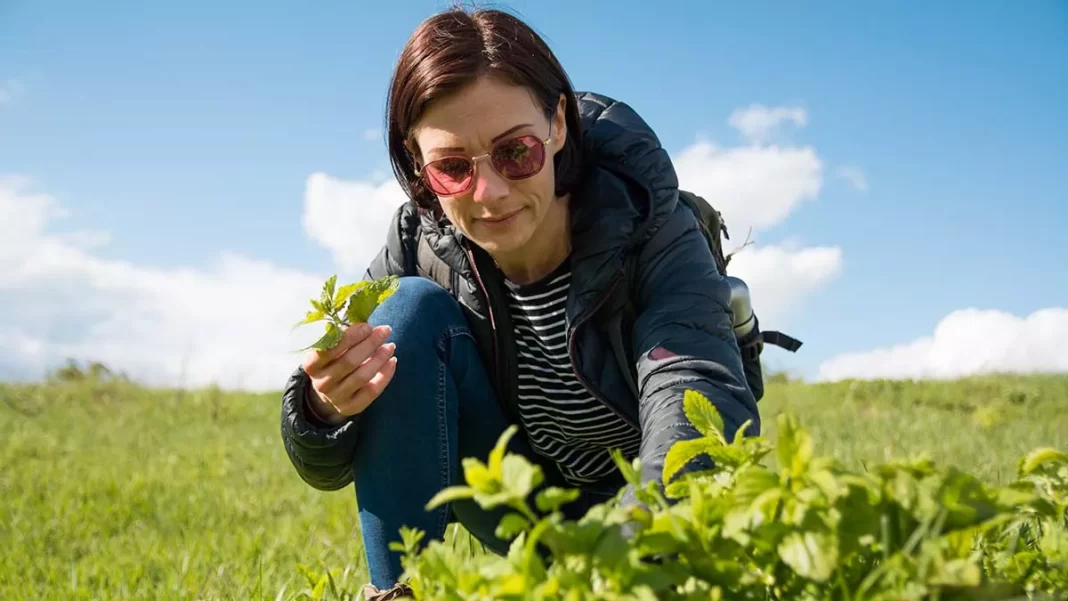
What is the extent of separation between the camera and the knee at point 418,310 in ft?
7.56

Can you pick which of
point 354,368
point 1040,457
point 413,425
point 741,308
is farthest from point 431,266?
point 1040,457

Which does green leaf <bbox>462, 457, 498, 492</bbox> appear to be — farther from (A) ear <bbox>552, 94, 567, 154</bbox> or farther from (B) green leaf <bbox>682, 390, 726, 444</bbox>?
(A) ear <bbox>552, 94, 567, 154</bbox>

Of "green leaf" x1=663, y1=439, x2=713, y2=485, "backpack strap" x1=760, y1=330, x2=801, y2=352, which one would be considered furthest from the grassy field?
"backpack strap" x1=760, y1=330, x2=801, y2=352

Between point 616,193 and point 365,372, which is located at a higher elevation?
point 616,193

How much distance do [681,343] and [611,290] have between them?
36 cm

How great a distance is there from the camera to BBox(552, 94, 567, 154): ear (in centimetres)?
244

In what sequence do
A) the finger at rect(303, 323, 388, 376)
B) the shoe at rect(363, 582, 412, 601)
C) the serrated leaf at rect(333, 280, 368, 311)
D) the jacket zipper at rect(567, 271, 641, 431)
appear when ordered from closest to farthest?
the serrated leaf at rect(333, 280, 368, 311), the shoe at rect(363, 582, 412, 601), the finger at rect(303, 323, 388, 376), the jacket zipper at rect(567, 271, 641, 431)

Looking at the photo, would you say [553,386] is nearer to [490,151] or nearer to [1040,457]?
[490,151]

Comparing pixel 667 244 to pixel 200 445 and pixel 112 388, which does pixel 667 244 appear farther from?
pixel 112 388

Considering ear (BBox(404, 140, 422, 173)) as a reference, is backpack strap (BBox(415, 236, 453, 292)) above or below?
below

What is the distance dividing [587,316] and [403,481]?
0.62m

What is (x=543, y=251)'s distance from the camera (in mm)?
2547

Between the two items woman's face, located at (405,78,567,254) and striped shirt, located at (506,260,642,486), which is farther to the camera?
striped shirt, located at (506,260,642,486)

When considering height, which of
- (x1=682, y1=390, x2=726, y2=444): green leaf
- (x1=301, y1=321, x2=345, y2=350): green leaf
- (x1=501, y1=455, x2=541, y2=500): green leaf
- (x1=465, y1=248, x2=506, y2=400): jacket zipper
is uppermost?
(x1=465, y1=248, x2=506, y2=400): jacket zipper
